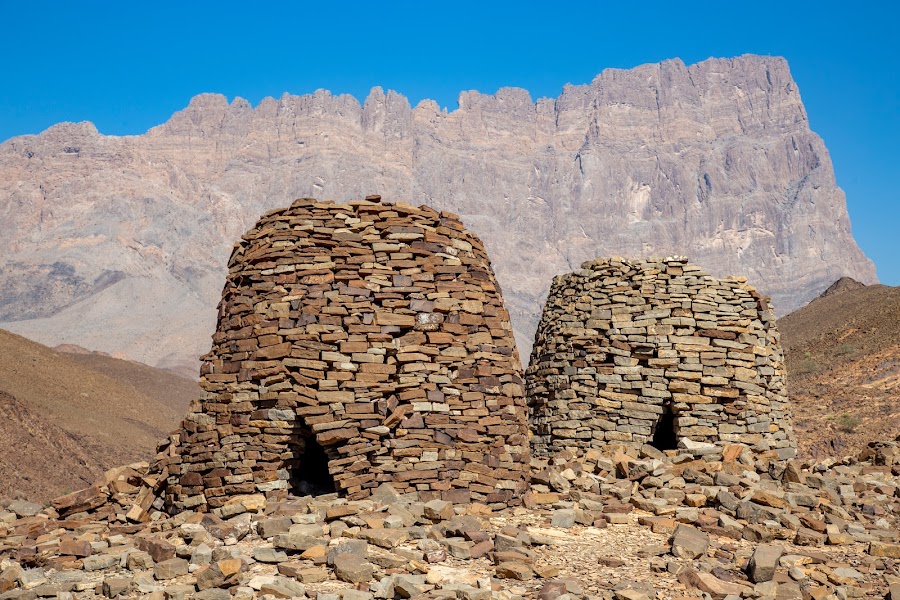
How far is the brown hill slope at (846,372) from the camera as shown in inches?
797

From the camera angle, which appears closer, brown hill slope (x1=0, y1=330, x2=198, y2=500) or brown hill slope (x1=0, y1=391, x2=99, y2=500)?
brown hill slope (x1=0, y1=391, x2=99, y2=500)

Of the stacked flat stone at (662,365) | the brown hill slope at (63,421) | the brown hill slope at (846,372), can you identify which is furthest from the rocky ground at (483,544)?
the brown hill slope at (846,372)

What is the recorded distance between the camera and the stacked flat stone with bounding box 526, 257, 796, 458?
1186cm

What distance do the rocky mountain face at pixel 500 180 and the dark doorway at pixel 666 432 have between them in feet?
291

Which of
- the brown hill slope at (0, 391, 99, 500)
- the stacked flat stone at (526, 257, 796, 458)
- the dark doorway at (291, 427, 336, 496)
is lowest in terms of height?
the brown hill slope at (0, 391, 99, 500)

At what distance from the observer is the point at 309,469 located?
9.19m

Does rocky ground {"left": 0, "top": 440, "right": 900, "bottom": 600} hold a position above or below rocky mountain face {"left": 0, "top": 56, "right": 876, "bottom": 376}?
below

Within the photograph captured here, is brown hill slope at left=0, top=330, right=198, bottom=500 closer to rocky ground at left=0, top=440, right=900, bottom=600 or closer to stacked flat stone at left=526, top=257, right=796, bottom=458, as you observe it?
rocky ground at left=0, top=440, right=900, bottom=600

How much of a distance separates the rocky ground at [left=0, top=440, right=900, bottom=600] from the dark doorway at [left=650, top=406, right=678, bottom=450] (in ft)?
7.33

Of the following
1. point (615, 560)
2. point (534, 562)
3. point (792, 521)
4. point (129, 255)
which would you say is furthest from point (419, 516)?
point (129, 255)

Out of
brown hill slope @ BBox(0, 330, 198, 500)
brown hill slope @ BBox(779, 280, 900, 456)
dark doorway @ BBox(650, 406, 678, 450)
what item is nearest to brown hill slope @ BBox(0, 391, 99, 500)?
brown hill slope @ BBox(0, 330, 198, 500)

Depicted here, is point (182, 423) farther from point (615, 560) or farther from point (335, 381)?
point (615, 560)

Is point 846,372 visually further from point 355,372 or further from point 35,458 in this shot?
point 355,372

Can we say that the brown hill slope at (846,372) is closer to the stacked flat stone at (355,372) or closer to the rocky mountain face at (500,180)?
the stacked flat stone at (355,372)
